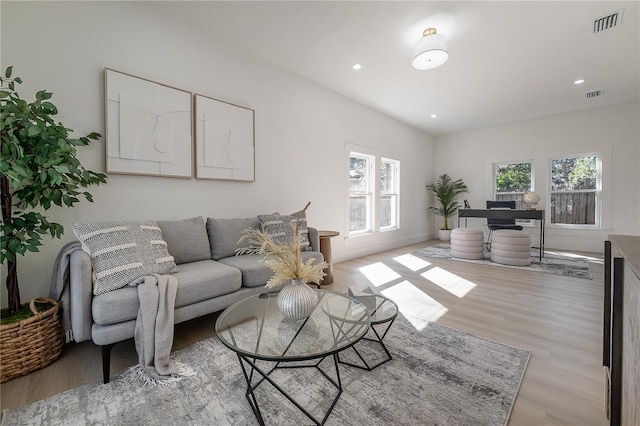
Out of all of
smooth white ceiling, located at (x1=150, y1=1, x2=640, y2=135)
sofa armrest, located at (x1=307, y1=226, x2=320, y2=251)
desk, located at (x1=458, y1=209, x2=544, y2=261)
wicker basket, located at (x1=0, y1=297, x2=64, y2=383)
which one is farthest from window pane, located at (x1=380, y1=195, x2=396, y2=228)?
wicker basket, located at (x1=0, y1=297, x2=64, y2=383)

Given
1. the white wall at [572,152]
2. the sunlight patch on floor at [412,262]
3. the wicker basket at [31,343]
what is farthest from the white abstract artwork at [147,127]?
the white wall at [572,152]

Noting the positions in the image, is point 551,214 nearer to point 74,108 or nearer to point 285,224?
point 285,224

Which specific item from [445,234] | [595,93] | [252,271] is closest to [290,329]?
[252,271]

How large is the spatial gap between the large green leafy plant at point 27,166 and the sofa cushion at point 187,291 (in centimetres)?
51

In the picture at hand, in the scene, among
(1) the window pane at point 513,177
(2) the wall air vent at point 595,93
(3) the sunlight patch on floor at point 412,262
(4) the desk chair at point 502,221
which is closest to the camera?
(3) the sunlight patch on floor at point 412,262

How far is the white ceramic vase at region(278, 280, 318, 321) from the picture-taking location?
4.81 feet

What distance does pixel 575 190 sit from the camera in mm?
5438

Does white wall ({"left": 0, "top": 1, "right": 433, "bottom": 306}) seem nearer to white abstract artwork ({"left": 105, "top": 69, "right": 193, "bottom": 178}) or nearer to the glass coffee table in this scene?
white abstract artwork ({"left": 105, "top": 69, "right": 193, "bottom": 178})

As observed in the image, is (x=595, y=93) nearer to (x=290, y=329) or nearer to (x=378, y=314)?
(x=378, y=314)

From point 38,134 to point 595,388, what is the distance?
11.5 feet

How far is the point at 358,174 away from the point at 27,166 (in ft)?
14.0

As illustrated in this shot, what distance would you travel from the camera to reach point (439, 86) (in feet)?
13.6

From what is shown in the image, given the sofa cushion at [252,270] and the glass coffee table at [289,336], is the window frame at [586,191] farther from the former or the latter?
the sofa cushion at [252,270]

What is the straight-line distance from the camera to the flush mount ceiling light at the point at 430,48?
8.75ft
